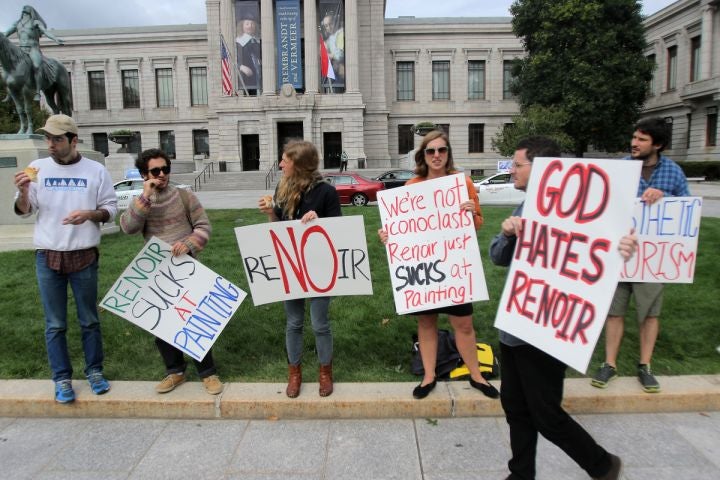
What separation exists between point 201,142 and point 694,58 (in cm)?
4137

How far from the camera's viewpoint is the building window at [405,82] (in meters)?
46.4

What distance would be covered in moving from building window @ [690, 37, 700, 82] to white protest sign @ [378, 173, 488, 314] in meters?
44.7

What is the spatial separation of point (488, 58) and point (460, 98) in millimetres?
4392

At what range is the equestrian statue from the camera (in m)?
10.9

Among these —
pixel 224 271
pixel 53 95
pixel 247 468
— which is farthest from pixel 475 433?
pixel 53 95

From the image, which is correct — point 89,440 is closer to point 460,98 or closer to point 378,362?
point 378,362

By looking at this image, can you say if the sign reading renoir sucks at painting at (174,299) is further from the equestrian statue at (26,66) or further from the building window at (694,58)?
the building window at (694,58)

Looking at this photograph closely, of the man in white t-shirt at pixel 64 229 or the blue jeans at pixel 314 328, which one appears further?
the blue jeans at pixel 314 328

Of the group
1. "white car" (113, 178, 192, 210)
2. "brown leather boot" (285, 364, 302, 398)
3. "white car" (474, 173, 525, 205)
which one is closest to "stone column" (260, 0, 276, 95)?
"white car" (113, 178, 192, 210)

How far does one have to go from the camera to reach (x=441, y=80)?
4694 cm

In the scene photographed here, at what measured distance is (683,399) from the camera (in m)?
3.75

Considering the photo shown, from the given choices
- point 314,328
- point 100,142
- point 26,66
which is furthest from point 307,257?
point 100,142

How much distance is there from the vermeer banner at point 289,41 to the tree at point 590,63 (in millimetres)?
16488

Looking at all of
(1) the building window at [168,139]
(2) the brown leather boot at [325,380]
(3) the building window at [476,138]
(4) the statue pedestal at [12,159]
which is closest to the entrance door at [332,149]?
(3) the building window at [476,138]
